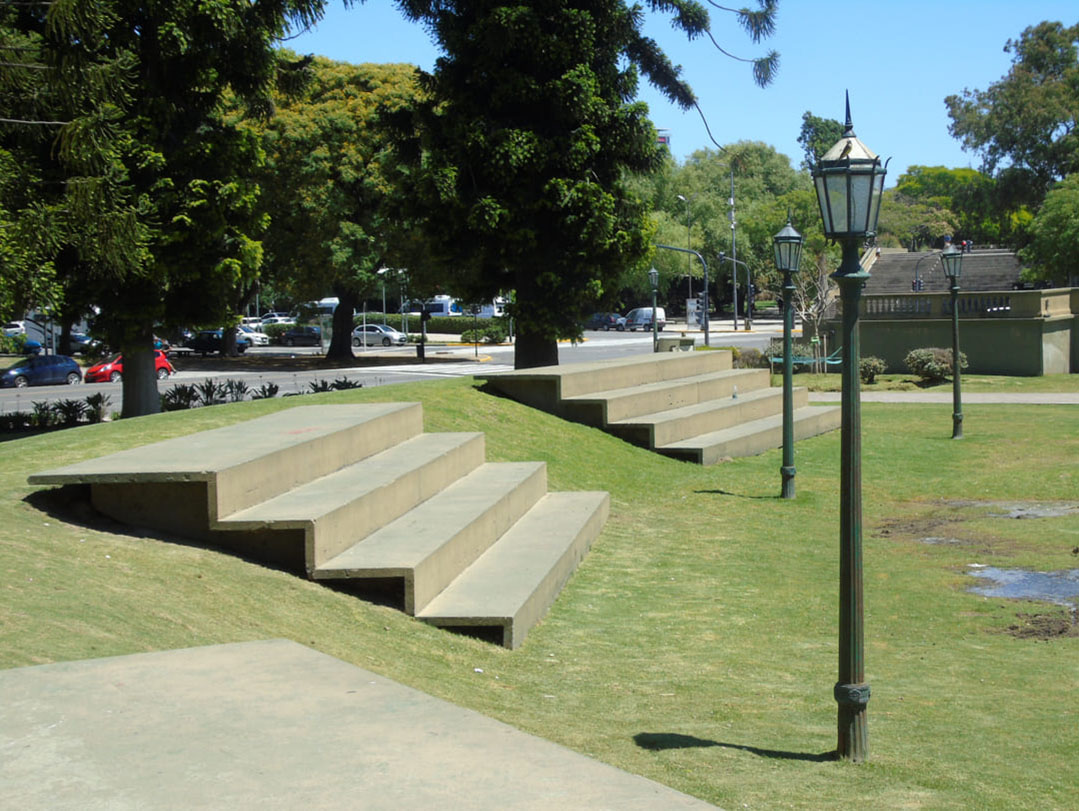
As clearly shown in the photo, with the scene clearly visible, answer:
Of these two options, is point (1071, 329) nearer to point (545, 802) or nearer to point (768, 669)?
point (768, 669)

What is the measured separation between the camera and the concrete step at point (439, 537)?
797cm

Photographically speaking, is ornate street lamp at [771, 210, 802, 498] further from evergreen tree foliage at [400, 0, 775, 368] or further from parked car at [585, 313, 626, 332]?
parked car at [585, 313, 626, 332]

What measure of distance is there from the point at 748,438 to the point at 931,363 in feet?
59.7

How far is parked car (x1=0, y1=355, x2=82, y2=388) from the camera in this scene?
41.7 metres

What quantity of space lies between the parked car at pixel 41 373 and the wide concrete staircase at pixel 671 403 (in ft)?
90.9

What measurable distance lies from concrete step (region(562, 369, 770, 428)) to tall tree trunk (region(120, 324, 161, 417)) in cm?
777

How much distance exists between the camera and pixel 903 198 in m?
133

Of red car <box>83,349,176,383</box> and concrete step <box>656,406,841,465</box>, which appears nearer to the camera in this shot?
concrete step <box>656,406,841,465</box>

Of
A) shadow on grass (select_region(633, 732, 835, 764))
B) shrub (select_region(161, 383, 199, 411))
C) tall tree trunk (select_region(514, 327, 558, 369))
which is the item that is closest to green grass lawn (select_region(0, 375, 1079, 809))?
shadow on grass (select_region(633, 732, 835, 764))

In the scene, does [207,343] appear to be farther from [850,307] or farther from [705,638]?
[850,307]

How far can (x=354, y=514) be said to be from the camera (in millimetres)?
8625

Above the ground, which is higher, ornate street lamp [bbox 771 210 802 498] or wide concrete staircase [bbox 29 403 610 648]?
ornate street lamp [bbox 771 210 802 498]

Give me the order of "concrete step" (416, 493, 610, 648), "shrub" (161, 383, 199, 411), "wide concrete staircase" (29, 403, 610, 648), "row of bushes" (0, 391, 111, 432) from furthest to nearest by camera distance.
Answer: "shrub" (161, 383, 199, 411) → "row of bushes" (0, 391, 111, 432) → "wide concrete staircase" (29, 403, 610, 648) → "concrete step" (416, 493, 610, 648)

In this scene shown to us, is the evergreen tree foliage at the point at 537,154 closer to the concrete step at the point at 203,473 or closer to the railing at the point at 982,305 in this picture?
the concrete step at the point at 203,473
